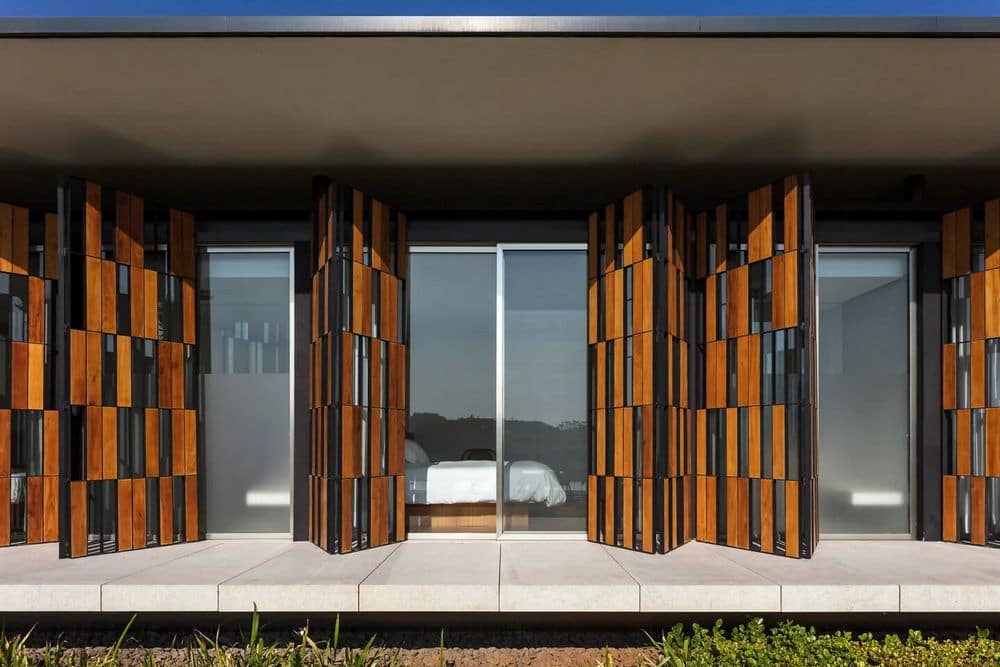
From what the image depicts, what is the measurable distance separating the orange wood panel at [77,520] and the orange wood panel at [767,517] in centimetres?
501

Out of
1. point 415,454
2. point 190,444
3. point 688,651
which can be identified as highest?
point 190,444

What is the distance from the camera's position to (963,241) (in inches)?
207

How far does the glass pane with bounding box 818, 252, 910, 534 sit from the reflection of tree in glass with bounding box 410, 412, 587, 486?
2074 millimetres

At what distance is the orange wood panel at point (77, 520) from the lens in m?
4.54

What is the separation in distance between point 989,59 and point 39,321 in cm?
693

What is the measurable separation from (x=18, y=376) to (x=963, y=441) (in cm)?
778

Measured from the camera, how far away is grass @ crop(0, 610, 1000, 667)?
353 cm

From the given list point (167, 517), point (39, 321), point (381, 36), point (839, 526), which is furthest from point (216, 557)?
point (839, 526)

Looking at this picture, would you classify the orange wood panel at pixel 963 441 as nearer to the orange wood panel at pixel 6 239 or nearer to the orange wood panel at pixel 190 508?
the orange wood panel at pixel 190 508

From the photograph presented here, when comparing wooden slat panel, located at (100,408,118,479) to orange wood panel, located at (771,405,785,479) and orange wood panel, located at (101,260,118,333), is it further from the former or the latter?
orange wood panel, located at (771,405,785,479)

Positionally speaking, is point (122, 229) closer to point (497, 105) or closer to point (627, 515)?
point (497, 105)

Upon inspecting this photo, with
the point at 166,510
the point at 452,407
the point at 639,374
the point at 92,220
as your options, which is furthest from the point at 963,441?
the point at 92,220

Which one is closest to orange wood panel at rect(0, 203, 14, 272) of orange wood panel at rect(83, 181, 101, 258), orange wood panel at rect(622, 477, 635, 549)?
orange wood panel at rect(83, 181, 101, 258)

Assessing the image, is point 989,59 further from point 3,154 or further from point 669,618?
point 3,154
